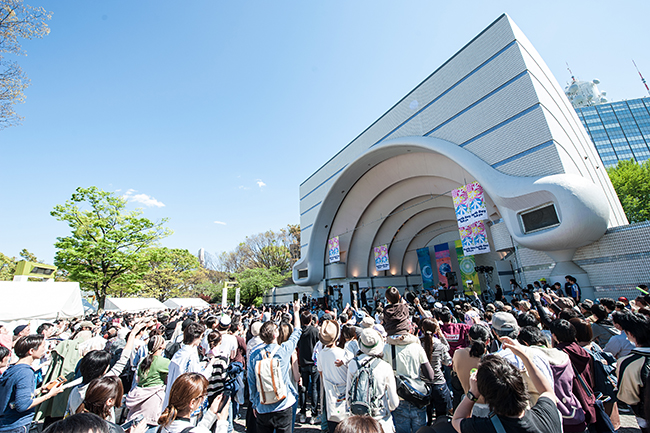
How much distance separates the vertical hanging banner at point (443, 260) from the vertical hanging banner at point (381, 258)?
4.65 metres

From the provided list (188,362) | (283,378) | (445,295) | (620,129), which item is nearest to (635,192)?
(445,295)

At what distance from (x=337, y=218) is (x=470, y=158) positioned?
1241 cm

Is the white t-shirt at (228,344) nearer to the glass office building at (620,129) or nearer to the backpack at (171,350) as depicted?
the backpack at (171,350)

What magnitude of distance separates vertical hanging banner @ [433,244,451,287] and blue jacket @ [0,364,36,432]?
23.5 m

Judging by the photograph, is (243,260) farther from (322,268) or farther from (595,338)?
(595,338)

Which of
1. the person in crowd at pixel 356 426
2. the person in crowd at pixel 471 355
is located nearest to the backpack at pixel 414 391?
the person in crowd at pixel 471 355

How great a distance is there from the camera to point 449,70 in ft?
48.3

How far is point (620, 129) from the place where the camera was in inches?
2394

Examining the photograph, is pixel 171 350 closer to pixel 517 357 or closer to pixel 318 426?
pixel 318 426

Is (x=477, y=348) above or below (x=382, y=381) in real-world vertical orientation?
above

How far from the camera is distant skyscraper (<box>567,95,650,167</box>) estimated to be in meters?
58.9

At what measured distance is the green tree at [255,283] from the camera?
88.1ft

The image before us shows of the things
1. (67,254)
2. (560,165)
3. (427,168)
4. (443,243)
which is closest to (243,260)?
(67,254)

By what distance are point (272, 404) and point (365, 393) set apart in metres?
1.14
